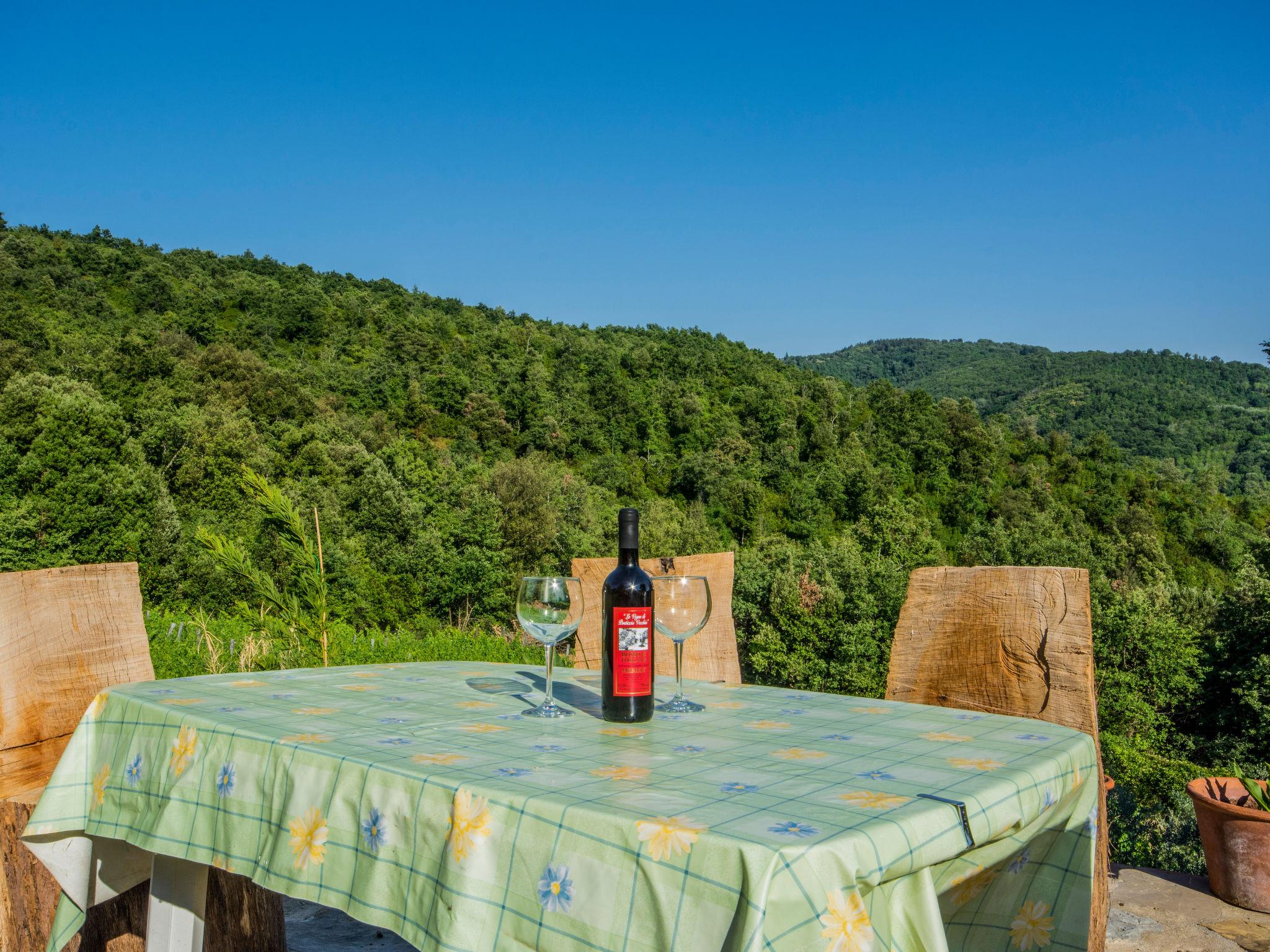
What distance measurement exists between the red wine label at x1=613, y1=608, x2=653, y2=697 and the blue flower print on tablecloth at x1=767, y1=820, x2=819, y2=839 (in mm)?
521

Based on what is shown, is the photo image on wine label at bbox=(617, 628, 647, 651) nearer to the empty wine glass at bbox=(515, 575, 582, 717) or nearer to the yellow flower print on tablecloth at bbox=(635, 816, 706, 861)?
the empty wine glass at bbox=(515, 575, 582, 717)

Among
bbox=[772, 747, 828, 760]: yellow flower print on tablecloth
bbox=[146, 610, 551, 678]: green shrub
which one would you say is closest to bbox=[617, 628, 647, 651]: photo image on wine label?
bbox=[772, 747, 828, 760]: yellow flower print on tablecloth

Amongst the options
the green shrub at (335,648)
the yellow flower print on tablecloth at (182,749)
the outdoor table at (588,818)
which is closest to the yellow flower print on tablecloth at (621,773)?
the outdoor table at (588,818)

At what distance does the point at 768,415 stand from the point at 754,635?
2050 centimetres

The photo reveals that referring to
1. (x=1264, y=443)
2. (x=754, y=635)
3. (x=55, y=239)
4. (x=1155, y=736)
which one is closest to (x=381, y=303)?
(x=55, y=239)

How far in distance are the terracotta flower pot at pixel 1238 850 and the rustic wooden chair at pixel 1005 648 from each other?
1.64 m

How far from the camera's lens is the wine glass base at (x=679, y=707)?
1510 millimetres

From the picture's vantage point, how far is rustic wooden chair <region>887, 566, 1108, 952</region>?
1756 millimetres

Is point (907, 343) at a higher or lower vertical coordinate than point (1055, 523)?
higher

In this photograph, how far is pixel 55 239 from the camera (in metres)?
35.8

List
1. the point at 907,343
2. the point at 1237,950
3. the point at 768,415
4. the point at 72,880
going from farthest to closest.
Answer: the point at 907,343 < the point at 768,415 < the point at 1237,950 < the point at 72,880

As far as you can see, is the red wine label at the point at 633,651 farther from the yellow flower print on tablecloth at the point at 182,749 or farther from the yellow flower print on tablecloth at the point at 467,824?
the yellow flower print on tablecloth at the point at 182,749

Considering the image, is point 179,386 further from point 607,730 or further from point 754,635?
point 607,730

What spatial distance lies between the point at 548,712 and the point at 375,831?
1.51ft
